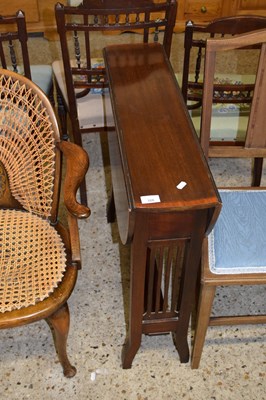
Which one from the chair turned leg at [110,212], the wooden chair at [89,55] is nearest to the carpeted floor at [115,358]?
the chair turned leg at [110,212]

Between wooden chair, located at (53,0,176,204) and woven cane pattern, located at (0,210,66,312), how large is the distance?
0.43m

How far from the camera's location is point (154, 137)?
1.33 meters

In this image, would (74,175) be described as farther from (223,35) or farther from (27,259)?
(223,35)

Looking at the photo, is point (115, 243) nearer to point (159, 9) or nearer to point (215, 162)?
point (215, 162)

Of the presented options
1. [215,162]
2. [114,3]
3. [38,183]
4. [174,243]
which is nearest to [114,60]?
[114,3]

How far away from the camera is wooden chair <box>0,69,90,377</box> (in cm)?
134

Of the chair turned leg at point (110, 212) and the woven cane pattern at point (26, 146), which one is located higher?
the woven cane pattern at point (26, 146)

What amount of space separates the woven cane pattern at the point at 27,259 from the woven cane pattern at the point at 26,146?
7cm

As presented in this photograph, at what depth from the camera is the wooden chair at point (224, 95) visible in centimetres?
176

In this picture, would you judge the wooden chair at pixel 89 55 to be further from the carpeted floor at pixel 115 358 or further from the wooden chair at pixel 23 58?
the carpeted floor at pixel 115 358

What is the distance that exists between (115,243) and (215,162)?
769mm

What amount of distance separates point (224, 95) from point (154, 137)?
0.66 meters

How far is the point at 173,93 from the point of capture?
4.92 feet

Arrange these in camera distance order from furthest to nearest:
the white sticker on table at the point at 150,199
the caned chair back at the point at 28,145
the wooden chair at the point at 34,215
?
the caned chair back at the point at 28,145 < the wooden chair at the point at 34,215 < the white sticker on table at the point at 150,199
